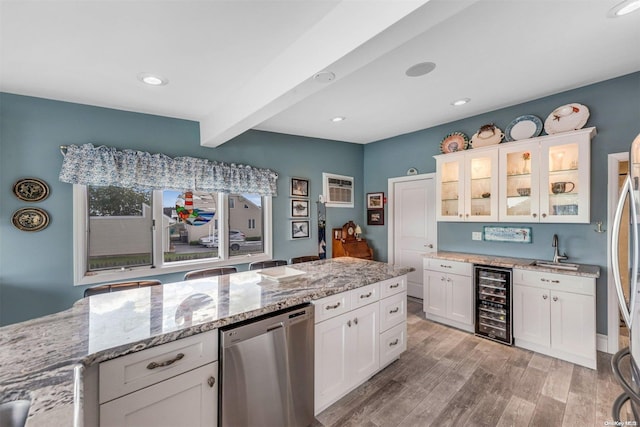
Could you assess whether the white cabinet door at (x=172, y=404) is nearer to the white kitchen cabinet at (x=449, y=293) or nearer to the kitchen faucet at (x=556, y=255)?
the white kitchen cabinet at (x=449, y=293)

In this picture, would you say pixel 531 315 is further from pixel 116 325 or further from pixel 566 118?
pixel 116 325

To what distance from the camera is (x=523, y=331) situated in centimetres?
280

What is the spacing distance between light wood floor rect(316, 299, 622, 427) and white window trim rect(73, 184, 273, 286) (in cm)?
227

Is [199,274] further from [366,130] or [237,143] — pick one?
[366,130]

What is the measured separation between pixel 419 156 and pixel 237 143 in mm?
2719

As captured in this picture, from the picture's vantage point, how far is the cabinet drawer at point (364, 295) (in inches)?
81.2

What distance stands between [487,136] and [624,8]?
5.83 ft

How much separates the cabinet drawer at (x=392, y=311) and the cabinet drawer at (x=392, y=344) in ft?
0.20

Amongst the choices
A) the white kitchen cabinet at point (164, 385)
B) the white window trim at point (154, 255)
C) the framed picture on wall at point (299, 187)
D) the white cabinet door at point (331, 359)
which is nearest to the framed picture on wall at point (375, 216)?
the framed picture on wall at point (299, 187)

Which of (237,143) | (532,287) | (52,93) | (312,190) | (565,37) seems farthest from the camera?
(312,190)

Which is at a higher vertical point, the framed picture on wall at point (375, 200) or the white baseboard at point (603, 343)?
the framed picture on wall at point (375, 200)

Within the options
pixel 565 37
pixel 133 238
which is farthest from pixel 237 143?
pixel 565 37

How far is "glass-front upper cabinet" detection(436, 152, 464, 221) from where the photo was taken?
3517 mm

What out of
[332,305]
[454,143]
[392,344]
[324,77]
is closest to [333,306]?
[332,305]
